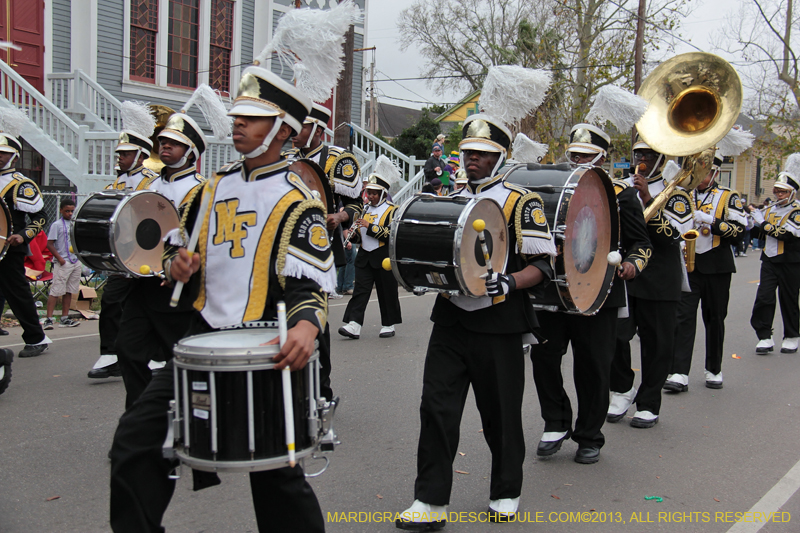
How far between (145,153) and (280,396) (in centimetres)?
490

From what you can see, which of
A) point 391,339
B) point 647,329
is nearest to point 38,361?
point 391,339

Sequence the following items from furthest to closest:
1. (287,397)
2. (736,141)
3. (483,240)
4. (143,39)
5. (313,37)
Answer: (143,39) → (736,141) → (313,37) → (483,240) → (287,397)

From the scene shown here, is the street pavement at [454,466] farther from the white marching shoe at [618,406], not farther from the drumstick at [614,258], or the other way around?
the drumstick at [614,258]

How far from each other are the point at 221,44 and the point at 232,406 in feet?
56.9

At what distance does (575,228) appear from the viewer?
498cm

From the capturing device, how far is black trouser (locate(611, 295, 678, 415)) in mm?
6293

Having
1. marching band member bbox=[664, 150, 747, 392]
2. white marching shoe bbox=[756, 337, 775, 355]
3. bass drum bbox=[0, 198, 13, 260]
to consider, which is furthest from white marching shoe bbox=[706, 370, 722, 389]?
bass drum bbox=[0, 198, 13, 260]

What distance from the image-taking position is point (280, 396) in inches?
111

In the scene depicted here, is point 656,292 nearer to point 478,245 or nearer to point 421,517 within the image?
point 478,245

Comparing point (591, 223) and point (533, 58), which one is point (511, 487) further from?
point (533, 58)

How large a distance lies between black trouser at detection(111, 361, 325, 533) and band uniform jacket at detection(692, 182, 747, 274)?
Answer: 582 centimetres

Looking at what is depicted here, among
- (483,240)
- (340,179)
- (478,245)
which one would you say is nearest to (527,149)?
(340,179)

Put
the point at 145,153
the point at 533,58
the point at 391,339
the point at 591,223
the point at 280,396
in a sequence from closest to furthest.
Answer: the point at 280,396 < the point at 591,223 < the point at 145,153 < the point at 391,339 < the point at 533,58

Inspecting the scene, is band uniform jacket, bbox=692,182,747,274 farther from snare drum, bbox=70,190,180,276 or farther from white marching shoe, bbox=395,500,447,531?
snare drum, bbox=70,190,180,276
